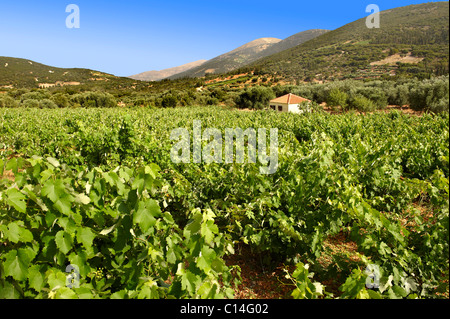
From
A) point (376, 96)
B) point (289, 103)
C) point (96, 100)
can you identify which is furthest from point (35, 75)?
point (376, 96)

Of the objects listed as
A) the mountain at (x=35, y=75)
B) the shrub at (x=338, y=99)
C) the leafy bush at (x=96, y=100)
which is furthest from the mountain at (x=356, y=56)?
the mountain at (x=35, y=75)

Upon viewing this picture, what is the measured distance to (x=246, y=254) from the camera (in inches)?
152

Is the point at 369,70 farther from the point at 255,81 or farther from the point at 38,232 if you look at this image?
the point at 38,232

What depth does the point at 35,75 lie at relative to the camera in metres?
55.1

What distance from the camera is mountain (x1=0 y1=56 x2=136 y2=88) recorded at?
5166cm

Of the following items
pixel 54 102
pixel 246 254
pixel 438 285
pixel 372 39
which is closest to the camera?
pixel 438 285

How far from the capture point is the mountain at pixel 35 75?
2034 inches

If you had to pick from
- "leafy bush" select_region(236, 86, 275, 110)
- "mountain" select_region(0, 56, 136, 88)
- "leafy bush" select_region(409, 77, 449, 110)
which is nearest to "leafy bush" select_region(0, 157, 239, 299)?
"leafy bush" select_region(409, 77, 449, 110)

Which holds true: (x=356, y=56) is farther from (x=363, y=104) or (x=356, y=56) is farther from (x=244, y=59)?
(x=244, y=59)

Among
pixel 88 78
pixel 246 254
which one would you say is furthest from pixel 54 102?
pixel 246 254

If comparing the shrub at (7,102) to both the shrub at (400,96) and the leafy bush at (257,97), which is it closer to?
the leafy bush at (257,97)

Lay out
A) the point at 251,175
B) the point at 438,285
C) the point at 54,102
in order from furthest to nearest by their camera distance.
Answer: the point at 54,102, the point at 251,175, the point at 438,285
